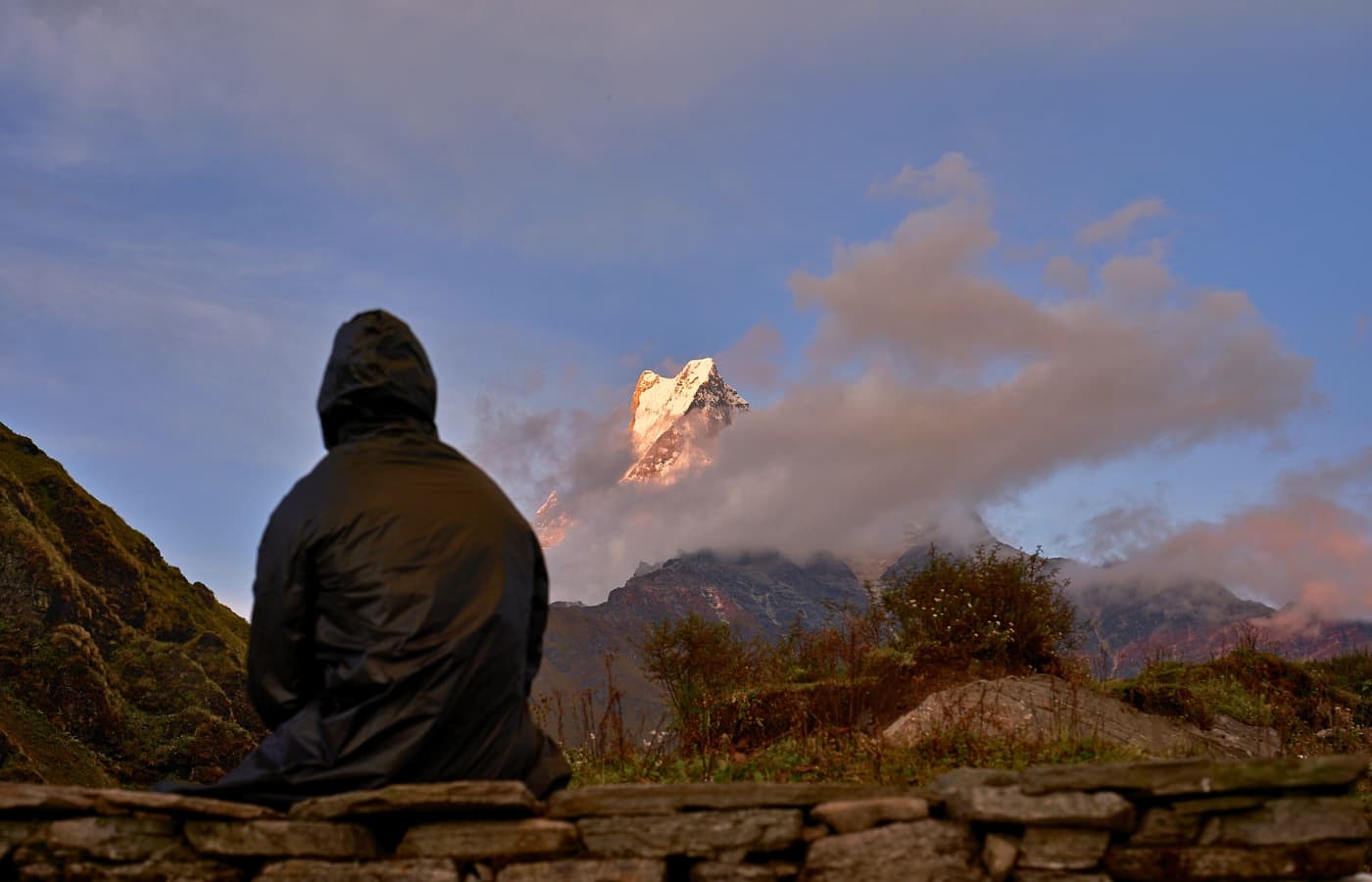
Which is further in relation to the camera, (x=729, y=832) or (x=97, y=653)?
(x=97, y=653)

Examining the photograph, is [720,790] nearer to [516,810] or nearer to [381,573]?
[516,810]

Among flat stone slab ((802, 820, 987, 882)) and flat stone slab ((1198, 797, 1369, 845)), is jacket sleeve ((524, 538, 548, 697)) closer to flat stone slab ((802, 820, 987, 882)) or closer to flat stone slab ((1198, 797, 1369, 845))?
flat stone slab ((802, 820, 987, 882))

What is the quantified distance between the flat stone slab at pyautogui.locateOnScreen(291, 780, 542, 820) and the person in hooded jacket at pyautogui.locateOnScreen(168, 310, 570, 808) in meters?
0.07

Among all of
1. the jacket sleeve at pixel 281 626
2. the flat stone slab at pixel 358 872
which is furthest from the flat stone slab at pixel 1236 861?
the jacket sleeve at pixel 281 626

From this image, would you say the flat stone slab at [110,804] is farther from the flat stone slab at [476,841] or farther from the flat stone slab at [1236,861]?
the flat stone slab at [1236,861]

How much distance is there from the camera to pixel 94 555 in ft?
54.0

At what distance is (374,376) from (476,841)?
1.89 metres

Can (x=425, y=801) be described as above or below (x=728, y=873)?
above

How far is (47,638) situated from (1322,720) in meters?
15.9

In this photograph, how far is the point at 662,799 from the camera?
4.38 meters

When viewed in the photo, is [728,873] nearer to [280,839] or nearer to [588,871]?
[588,871]

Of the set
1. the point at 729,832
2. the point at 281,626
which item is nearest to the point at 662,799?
the point at 729,832

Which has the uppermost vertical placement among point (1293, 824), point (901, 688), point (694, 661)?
point (694, 661)

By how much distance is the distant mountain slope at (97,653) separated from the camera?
1391cm
